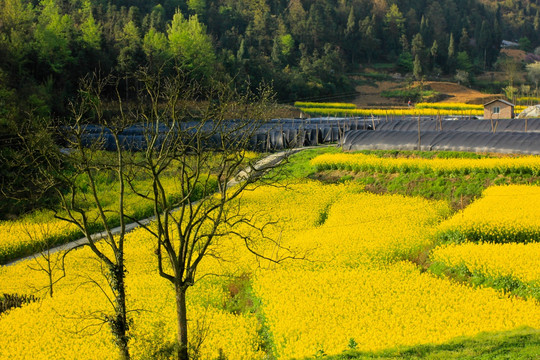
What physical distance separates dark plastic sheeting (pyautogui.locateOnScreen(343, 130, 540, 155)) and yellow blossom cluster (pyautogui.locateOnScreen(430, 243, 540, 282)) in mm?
14326

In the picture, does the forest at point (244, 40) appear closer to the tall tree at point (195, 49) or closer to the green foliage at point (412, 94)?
the tall tree at point (195, 49)

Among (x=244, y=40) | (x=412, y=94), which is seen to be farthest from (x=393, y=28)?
(x=244, y=40)

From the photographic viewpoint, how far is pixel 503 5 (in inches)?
7441

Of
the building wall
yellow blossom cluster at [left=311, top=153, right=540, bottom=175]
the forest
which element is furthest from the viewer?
the forest

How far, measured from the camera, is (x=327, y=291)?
1675 cm

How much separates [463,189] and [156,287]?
17260mm

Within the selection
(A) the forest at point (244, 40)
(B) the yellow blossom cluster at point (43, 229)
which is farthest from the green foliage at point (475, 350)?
(A) the forest at point (244, 40)

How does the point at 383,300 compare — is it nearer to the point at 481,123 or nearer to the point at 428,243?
the point at 428,243

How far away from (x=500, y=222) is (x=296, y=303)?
10.3m

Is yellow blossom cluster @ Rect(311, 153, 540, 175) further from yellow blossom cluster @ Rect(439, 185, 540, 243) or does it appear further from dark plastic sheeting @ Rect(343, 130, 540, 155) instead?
yellow blossom cluster @ Rect(439, 185, 540, 243)

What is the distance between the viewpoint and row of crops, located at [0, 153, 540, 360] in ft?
45.6

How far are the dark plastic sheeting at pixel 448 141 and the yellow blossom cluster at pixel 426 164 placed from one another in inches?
76.4

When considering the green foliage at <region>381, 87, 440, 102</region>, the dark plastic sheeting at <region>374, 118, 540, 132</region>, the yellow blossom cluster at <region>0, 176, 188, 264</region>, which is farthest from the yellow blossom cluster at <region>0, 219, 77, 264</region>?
the green foliage at <region>381, 87, 440, 102</region>

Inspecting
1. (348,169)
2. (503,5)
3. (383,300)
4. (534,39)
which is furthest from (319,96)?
(503,5)
